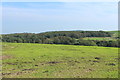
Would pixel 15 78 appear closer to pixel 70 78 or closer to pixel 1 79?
pixel 1 79

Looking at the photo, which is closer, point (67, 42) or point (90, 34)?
point (67, 42)

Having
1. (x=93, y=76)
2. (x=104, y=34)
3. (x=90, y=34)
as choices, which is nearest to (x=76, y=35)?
(x=90, y=34)

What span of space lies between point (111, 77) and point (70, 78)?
3.41 meters

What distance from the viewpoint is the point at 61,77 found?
42.2 ft

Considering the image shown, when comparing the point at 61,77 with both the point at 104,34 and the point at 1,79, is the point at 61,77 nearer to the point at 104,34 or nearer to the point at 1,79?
the point at 1,79

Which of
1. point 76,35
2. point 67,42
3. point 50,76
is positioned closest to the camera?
point 50,76

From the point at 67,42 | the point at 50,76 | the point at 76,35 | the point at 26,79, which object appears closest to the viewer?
the point at 26,79

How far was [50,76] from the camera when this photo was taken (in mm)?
13164

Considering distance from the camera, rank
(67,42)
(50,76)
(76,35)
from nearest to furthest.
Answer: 1. (50,76)
2. (67,42)
3. (76,35)

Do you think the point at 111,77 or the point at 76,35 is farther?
the point at 76,35

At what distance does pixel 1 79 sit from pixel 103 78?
26.8ft

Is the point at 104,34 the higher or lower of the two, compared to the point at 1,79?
higher

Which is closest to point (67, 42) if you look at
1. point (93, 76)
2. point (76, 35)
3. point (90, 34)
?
point (76, 35)

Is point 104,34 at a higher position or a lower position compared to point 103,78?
higher
